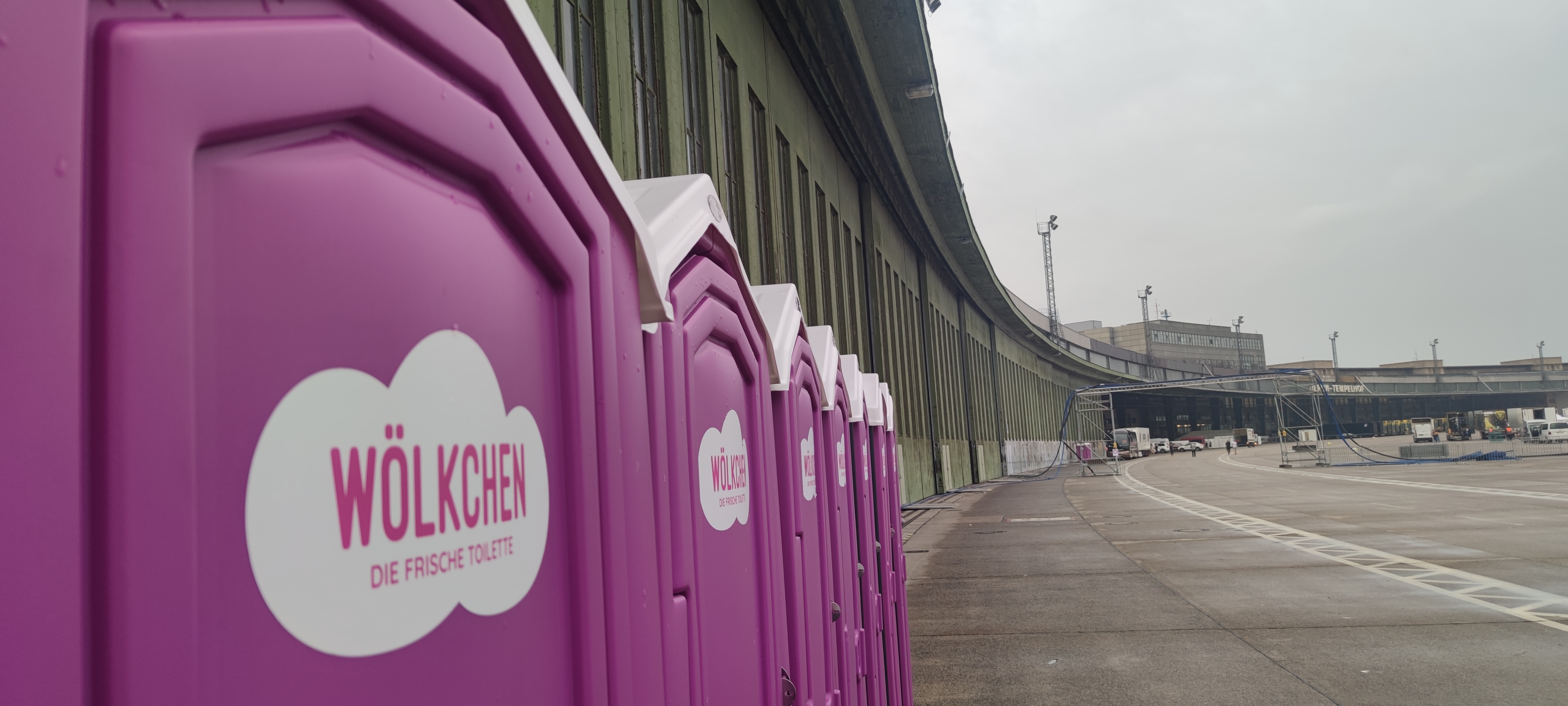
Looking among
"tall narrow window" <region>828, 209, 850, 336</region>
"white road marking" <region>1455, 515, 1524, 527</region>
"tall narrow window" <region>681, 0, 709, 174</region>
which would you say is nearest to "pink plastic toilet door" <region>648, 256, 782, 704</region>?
"tall narrow window" <region>681, 0, 709, 174</region>

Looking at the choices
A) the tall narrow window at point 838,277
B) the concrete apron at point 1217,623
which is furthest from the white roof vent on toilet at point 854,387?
the tall narrow window at point 838,277

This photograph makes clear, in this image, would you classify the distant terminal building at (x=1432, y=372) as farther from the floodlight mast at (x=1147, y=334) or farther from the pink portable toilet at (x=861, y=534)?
the pink portable toilet at (x=861, y=534)

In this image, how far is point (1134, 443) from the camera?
3184 inches

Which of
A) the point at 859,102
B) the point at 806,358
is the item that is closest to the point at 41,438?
the point at 806,358

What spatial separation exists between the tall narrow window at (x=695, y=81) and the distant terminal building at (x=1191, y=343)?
11513 centimetres

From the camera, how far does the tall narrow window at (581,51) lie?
7473 millimetres

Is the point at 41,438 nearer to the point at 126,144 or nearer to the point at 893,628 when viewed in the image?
the point at 126,144

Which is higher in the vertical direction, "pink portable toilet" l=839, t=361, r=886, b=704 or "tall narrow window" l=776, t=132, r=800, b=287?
"tall narrow window" l=776, t=132, r=800, b=287

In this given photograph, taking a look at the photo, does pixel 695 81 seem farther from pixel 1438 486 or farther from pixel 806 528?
pixel 1438 486

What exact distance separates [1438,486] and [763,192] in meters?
22.8

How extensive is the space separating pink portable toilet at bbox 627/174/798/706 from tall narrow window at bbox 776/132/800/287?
38.7 feet

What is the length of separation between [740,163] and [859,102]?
384 inches

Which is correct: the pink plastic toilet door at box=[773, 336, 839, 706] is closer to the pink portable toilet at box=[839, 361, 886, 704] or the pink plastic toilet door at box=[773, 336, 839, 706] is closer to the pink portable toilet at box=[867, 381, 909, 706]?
the pink portable toilet at box=[839, 361, 886, 704]

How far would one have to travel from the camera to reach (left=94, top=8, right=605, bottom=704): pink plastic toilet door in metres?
0.84
